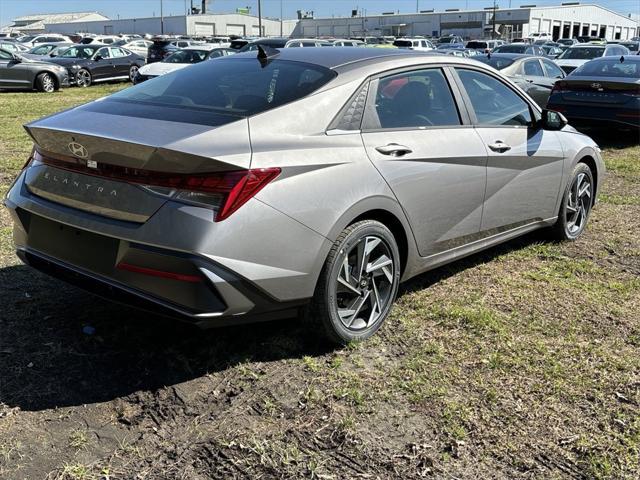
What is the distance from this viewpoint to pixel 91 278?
10.5ft

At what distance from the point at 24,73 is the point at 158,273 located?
63.5 ft

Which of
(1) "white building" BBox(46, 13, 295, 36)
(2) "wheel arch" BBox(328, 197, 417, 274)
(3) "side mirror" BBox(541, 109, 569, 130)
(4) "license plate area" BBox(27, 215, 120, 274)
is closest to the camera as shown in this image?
(4) "license plate area" BBox(27, 215, 120, 274)

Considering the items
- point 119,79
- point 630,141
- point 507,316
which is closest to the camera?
point 507,316

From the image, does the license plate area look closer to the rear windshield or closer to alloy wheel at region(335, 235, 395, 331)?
the rear windshield

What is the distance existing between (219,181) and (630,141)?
412 inches

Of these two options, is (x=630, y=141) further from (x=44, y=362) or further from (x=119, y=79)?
(x=119, y=79)

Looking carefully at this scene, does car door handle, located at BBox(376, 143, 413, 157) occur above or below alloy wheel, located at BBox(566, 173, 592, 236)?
above

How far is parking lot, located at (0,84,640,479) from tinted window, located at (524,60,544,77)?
10.4m

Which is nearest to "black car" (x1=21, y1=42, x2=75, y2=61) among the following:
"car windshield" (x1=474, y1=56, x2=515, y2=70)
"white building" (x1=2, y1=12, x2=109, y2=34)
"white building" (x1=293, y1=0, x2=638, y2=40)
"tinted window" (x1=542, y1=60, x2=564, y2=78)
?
"car windshield" (x1=474, y1=56, x2=515, y2=70)

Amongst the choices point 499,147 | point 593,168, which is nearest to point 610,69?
point 593,168

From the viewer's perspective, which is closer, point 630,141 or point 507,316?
point 507,316

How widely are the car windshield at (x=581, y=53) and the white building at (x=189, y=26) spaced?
85322mm

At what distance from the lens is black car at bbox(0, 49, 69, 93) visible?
19.8 m

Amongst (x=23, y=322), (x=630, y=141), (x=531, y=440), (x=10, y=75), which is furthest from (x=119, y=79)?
(x=531, y=440)
